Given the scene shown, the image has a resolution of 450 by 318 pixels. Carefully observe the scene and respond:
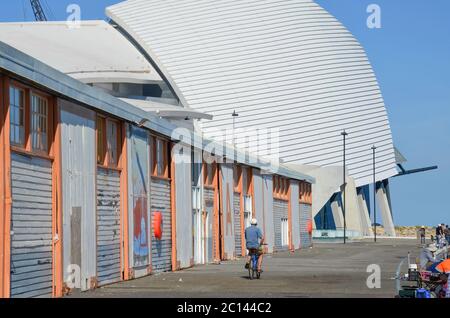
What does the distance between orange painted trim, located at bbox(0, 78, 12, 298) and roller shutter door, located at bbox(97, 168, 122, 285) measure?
203 inches

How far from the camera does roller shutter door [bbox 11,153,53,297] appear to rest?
16125mm

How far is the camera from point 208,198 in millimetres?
32688

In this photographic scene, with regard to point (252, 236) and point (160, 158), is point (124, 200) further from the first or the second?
point (160, 158)

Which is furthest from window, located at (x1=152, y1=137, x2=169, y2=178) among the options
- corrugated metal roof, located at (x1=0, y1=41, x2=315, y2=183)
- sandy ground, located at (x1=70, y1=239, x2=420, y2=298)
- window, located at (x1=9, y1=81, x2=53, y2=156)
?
window, located at (x1=9, y1=81, x2=53, y2=156)

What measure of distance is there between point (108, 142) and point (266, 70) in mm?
62550

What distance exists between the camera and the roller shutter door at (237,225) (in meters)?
37.2

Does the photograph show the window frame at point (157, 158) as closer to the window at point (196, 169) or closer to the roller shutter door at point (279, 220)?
the window at point (196, 169)

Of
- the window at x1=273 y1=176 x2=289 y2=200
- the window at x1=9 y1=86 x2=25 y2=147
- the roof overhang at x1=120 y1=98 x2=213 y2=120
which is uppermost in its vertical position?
the roof overhang at x1=120 y1=98 x2=213 y2=120

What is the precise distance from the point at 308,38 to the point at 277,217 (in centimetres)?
4615

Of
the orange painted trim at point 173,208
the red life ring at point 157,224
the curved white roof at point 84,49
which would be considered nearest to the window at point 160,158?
the orange painted trim at point 173,208

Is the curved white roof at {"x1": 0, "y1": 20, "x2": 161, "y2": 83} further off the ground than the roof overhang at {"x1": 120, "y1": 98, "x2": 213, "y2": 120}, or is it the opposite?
the curved white roof at {"x1": 0, "y1": 20, "x2": 161, "y2": 83}

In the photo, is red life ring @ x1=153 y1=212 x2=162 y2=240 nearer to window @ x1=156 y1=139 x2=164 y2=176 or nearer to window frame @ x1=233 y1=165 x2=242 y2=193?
window @ x1=156 y1=139 x2=164 y2=176

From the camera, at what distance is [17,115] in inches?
656
